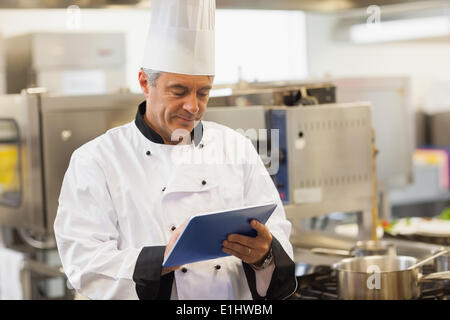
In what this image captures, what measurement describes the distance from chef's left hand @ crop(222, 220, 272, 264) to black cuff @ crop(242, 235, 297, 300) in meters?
0.04

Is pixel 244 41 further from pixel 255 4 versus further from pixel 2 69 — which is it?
pixel 2 69

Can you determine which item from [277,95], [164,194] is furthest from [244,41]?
[164,194]

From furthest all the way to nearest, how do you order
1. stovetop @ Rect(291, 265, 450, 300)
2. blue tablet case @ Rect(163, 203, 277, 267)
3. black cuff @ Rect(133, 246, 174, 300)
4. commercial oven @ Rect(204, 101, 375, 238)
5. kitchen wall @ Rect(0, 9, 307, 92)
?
commercial oven @ Rect(204, 101, 375, 238)
stovetop @ Rect(291, 265, 450, 300)
kitchen wall @ Rect(0, 9, 307, 92)
black cuff @ Rect(133, 246, 174, 300)
blue tablet case @ Rect(163, 203, 277, 267)

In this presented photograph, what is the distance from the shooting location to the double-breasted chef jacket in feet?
4.94

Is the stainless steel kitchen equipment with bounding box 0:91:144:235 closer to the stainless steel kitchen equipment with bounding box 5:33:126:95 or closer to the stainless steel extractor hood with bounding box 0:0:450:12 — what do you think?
the stainless steel extractor hood with bounding box 0:0:450:12

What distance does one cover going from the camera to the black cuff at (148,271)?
Answer: 1.48m

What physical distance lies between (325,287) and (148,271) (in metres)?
0.71

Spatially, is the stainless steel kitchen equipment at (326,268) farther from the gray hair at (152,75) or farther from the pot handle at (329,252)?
the gray hair at (152,75)

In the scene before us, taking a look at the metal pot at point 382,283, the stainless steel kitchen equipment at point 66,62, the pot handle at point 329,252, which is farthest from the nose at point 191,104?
the stainless steel kitchen equipment at point 66,62

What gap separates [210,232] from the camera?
1.40m

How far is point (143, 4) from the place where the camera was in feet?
5.81

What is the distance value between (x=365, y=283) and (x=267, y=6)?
858 millimetres

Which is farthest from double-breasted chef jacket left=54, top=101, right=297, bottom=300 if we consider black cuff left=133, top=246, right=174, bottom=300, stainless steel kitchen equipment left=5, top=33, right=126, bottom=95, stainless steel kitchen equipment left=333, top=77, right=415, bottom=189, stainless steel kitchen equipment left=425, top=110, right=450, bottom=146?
stainless steel kitchen equipment left=425, top=110, right=450, bottom=146
